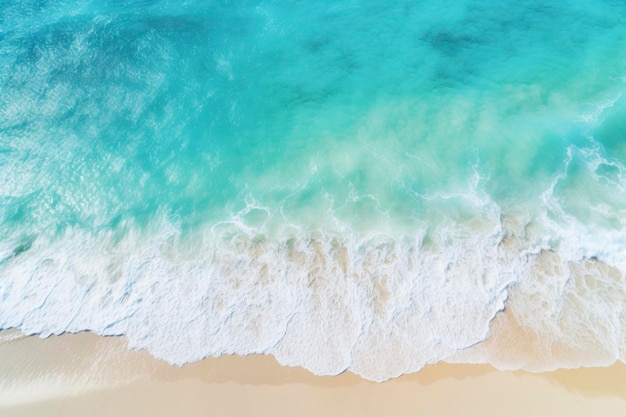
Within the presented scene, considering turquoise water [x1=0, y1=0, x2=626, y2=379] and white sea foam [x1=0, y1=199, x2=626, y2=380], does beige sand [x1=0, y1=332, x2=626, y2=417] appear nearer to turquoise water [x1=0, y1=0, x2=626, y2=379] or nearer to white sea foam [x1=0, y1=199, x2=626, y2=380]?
white sea foam [x1=0, y1=199, x2=626, y2=380]

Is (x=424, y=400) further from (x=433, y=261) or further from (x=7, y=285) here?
(x=7, y=285)

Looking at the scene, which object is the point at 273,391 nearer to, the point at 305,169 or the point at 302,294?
the point at 302,294

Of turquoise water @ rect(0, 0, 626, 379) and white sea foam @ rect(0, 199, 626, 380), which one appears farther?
turquoise water @ rect(0, 0, 626, 379)

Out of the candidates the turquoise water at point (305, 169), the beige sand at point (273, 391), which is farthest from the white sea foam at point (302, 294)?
the beige sand at point (273, 391)

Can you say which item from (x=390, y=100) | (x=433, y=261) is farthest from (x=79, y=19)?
(x=433, y=261)

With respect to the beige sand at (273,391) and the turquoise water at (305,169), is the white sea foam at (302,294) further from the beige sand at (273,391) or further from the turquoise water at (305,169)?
the beige sand at (273,391)

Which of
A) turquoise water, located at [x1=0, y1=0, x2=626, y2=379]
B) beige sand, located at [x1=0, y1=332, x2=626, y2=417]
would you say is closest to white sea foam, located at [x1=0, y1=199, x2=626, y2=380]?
turquoise water, located at [x1=0, y1=0, x2=626, y2=379]
